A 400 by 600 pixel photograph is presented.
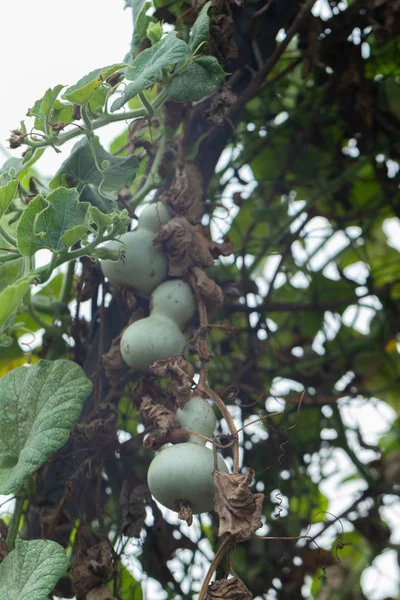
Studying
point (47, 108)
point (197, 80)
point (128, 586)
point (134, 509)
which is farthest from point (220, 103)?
point (128, 586)

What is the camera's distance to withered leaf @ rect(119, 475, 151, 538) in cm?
67

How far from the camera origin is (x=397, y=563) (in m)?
1.11

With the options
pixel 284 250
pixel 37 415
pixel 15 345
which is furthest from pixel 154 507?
pixel 284 250

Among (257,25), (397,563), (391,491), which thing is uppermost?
(257,25)

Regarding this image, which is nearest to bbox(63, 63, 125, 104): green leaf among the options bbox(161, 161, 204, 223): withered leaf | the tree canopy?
the tree canopy

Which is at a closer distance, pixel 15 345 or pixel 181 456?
pixel 181 456

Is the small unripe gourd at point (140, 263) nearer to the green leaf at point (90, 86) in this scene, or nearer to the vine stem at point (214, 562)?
the green leaf at point (90, 86)

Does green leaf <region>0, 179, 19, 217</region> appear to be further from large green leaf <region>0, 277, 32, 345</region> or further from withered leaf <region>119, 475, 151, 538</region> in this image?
withered leaf <region>119, 475, 151, 538</region>

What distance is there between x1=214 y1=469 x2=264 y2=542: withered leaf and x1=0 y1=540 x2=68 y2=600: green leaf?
130 millimetres

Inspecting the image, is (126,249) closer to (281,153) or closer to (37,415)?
(37,415)

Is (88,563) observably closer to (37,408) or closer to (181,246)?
(37,408)

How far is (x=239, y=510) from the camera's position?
488 millimetres

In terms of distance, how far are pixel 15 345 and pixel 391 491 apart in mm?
576

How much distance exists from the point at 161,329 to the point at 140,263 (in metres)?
0.07
